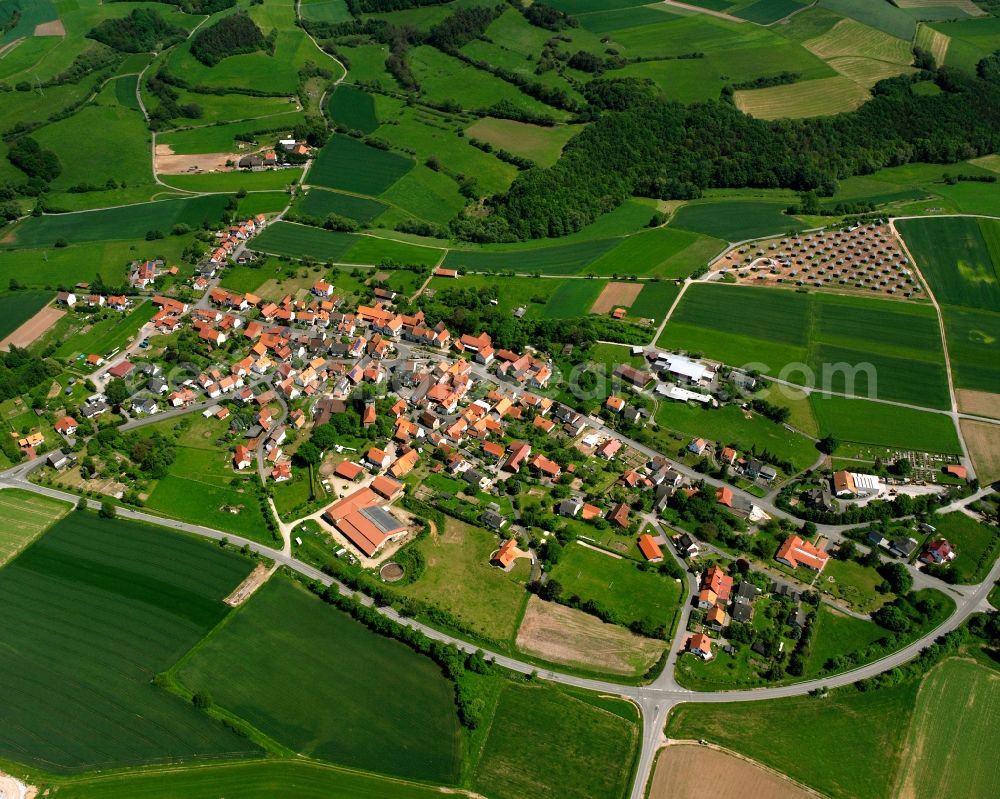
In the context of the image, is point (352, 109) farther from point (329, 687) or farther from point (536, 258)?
point (329, 687)

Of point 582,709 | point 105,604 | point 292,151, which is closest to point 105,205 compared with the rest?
point 292,151

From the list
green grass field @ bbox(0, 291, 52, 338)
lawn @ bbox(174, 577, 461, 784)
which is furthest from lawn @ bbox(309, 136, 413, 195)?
lawn @ bbox(174, 577, 461, 784)

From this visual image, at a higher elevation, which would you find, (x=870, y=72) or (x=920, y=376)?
(x=870, y=72)

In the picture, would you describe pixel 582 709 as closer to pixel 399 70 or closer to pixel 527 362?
pixel 527 362

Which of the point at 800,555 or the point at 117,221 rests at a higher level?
the point at 117,221

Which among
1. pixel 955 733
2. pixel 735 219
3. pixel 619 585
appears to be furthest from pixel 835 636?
pixel 735 219

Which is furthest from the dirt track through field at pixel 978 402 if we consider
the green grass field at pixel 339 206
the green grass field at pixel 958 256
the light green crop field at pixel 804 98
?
the green grass field at pixel 339 206

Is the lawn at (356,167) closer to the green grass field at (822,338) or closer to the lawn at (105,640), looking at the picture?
the green grass field at (822,338)
